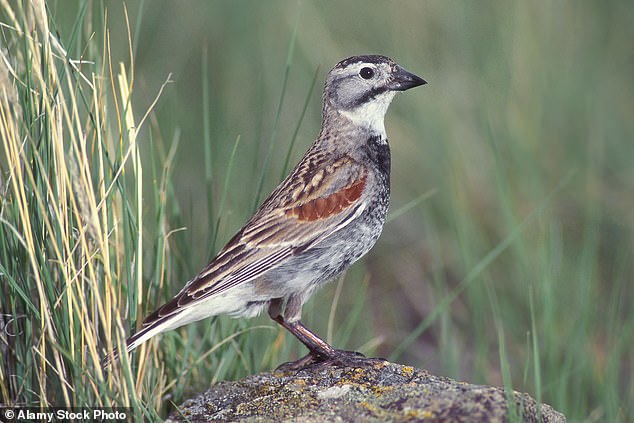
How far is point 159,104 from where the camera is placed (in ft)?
26.8

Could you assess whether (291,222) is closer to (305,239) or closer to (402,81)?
→ (305,239)

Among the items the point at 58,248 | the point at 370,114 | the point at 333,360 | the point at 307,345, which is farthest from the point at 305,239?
the point at 58,248

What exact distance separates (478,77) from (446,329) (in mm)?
2970

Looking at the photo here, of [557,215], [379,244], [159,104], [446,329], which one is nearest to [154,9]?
[159,104]

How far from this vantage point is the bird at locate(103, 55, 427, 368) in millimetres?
4660

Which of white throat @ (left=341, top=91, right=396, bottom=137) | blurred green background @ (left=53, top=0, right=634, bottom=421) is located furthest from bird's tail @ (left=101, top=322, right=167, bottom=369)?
blurred green background @ (left=53, top=0, right=634, bottom=421)

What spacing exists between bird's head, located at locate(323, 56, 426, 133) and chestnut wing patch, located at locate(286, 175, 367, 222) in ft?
1.83

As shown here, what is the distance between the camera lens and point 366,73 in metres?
5.41

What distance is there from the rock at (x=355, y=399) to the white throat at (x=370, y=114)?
1501mm

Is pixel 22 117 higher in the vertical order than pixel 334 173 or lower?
higher

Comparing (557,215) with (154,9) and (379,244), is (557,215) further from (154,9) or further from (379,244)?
(154,9)

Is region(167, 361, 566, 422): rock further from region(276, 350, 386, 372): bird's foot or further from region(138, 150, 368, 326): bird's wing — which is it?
region(138, 150, 368, 326): bird's wing

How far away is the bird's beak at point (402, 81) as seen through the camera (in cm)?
529

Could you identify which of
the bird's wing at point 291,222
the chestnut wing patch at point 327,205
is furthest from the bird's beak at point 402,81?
the chestnut wing patch at point 327,205
